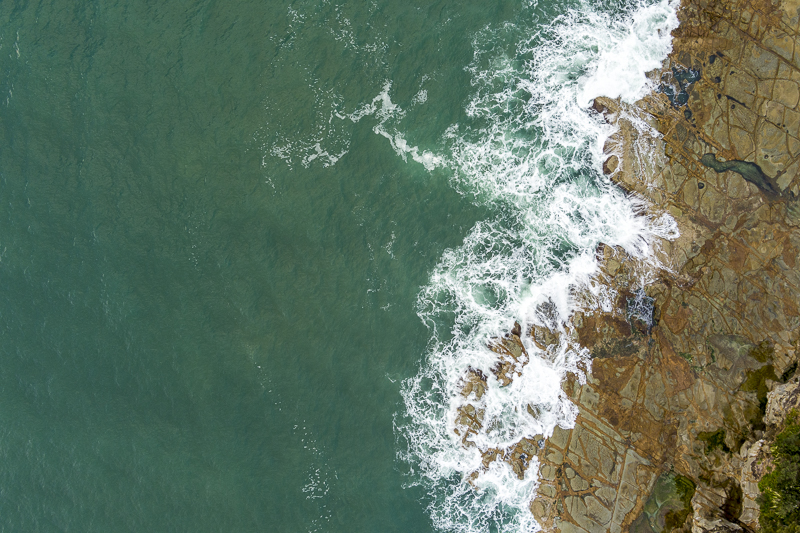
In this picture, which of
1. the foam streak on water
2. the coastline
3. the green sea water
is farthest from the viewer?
the foam streak on water

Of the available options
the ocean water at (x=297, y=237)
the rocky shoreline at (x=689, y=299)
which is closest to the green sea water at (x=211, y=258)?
the ocean water at (x=297, y=237)

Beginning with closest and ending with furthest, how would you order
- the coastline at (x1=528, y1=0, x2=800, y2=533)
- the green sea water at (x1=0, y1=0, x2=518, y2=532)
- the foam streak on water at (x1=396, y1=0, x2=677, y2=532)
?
the coastline at (x1=528, y1=0, x2=800, y2=533)
the green sea water at (x1=0, y1=0, x2=518, y2=532)
the foam streak on water at (x1=396, y1=0, x2=677, y2=532)

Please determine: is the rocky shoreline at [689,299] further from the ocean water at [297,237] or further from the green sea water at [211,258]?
the green sea water at [211,258]

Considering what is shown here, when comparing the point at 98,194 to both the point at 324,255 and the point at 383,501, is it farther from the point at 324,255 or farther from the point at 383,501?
the point at 383,501

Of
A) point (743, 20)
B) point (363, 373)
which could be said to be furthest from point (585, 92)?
point (363, 373)

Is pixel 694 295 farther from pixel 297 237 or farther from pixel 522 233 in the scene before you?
pixel 297 237

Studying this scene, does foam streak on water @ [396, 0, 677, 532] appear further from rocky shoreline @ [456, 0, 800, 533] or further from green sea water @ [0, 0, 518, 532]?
green sea water @ [0, 0, 518, 532]

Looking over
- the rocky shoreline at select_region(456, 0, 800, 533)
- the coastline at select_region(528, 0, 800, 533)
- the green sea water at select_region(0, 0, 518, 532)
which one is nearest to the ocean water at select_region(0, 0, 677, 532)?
the green sea water at select_region(0, 0, 518, 532)
